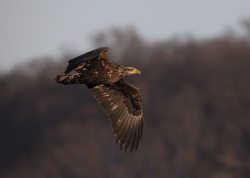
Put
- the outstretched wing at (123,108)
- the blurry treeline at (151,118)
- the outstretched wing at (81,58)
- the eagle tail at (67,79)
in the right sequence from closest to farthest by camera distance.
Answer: the outstretched wing at (81,58)
the eagle tail at (67,79)
the outstretched wing at (123,108)
the blurry treeline at (151,118)

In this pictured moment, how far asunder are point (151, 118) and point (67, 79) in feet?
147

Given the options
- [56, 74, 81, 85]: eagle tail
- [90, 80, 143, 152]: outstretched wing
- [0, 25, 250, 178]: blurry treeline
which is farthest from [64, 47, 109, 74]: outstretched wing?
[0, 25, 250, 178]: blurry treeline

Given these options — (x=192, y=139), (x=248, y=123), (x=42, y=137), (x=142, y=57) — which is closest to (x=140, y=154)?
(x=192, y=139)

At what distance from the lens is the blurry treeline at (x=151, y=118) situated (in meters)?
55.8

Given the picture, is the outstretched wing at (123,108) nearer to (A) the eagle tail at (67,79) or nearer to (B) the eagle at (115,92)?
(B) the eagle at (115,92)

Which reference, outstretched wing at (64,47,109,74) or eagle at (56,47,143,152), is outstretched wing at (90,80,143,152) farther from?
outstretched wing at (64,47,109,74)

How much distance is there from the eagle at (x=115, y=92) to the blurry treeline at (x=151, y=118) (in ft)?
98.0

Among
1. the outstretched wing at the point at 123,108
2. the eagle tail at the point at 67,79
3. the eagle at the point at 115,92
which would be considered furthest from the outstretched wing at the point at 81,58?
the outstretched wing at the point at 123,108

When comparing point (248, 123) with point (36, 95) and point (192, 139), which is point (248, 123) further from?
point (36, 95)

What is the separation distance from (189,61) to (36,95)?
31.5ft

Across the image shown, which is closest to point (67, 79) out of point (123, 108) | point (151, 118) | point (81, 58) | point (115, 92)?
point (81, 58)

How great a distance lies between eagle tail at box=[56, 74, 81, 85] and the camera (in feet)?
66.7

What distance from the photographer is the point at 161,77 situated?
75688 millimetres

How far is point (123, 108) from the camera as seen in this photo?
22156mm
